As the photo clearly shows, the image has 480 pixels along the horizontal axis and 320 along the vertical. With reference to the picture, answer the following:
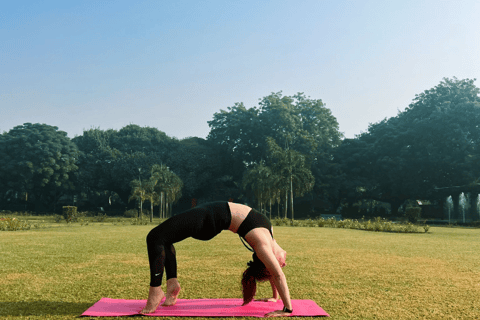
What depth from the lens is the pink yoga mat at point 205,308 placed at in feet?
13.4

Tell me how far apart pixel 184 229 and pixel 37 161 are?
4106 cm

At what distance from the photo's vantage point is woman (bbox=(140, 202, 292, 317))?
13.4 feet

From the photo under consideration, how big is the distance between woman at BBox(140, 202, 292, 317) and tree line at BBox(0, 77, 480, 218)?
1074 inches

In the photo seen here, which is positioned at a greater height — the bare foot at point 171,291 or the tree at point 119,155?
the tree at point 119,155

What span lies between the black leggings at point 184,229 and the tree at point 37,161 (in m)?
39.7

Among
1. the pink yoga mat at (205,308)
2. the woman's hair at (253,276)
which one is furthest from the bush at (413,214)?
the woman's hair at (253,276)

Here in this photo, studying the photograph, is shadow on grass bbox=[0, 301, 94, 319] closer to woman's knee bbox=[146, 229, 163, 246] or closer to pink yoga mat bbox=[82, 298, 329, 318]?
pink yoga mat bbox=[82, 298, 329, 318]

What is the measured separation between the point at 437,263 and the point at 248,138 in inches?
1404

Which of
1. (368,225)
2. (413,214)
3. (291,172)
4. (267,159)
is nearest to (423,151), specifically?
(413,214)

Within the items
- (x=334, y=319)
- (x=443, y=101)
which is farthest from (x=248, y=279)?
(x=443, y=101)

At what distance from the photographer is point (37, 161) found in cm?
4062

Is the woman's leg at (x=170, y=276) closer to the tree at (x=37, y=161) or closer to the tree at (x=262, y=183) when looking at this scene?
the tree at (x=262, y=183)

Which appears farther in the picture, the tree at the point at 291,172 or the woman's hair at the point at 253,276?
the tree at the point at 291,172

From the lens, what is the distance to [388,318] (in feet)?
13.5
